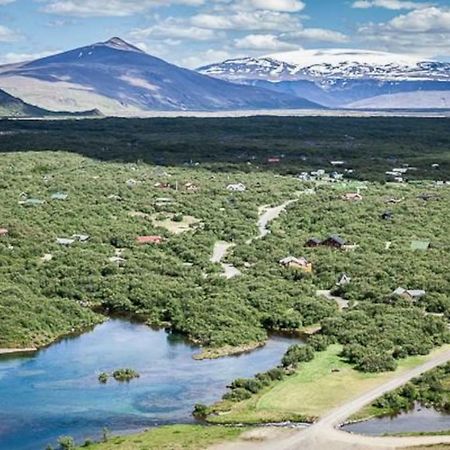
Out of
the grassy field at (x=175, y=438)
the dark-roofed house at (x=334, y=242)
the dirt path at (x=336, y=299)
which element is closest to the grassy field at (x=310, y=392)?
the grassy field at (x=175, y=438)

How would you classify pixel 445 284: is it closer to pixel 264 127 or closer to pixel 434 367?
pixel 434 367

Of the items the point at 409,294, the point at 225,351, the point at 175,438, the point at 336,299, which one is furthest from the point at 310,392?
the point at 409,294

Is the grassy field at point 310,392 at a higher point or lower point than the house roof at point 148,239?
lower

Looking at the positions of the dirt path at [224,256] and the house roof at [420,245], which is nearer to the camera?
the dirt path at [224,256]

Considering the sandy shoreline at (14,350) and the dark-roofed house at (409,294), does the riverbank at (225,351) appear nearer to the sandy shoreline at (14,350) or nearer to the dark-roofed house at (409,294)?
the sandy shoreline at (14,350)

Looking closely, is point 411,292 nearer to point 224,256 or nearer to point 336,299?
point 336,299

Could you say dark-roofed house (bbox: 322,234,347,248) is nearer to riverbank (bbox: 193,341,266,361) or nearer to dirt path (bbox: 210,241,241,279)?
dirt path (bbox: 210,241,241,279)
